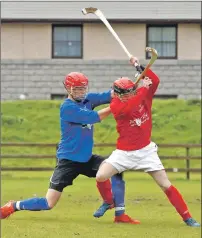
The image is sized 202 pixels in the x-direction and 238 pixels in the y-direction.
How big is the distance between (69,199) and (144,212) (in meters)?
2.94

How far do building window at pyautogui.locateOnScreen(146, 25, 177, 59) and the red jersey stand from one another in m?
28.5

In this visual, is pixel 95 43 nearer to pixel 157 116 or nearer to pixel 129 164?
pixel 157 116

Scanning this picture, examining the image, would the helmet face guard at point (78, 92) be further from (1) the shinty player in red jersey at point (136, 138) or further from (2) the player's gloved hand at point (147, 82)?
(2) the player's gloved hand at point (147, 82)

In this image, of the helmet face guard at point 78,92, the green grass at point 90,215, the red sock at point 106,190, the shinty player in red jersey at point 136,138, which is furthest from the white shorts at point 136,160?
the helmet face guard at point 78,92

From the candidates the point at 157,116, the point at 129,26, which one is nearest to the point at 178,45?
the point at 129,26

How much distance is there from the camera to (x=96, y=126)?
36.0 meters

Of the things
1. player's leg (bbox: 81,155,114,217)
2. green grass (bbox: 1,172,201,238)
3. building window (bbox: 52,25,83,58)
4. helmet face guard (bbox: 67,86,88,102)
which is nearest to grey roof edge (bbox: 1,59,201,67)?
building window (bbox: 52,25,83,58)

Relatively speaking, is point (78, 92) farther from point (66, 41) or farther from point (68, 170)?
point (66, 41)

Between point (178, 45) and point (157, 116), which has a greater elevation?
point (178, 45)

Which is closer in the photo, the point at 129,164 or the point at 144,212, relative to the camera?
the point at 129,164

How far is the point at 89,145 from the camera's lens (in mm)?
13469

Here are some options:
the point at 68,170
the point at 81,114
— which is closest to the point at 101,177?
the point at 68,170

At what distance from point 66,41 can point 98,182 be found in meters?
28.4

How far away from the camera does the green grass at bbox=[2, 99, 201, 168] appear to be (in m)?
33.4
